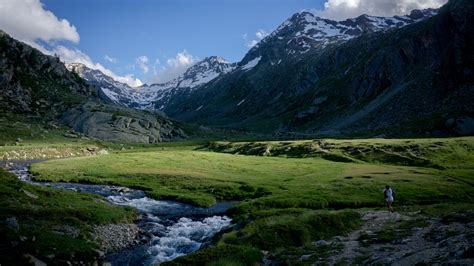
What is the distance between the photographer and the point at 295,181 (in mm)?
71938

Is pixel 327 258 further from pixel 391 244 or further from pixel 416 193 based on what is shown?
pixel 416 193

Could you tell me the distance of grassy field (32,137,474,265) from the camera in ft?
122

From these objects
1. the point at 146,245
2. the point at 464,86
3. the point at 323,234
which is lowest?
the point at 146,245

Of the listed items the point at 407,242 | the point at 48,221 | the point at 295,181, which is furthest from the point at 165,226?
the point at 295,181

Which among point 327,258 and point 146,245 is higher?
point 327,258

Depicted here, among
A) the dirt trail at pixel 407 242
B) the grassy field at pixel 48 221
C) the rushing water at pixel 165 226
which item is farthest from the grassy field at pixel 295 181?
the grassy field at pixel 48 221

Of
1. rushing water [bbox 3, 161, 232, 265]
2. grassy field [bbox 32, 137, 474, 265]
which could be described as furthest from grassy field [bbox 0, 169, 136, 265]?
grassy field [bbox 32, 137, 474, 265]

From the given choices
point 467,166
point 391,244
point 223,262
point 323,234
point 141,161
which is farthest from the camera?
point 141,161

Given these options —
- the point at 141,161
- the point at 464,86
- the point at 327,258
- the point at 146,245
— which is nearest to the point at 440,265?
the point at 327,258

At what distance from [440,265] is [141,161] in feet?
302

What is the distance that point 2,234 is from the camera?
3066 centimetres

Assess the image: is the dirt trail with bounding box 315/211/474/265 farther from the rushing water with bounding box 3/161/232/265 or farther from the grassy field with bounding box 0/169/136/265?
the grassy field with bounding box 0/169/136/265

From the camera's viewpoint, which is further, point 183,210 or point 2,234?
point 183,210

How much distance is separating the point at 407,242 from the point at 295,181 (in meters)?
42.3
